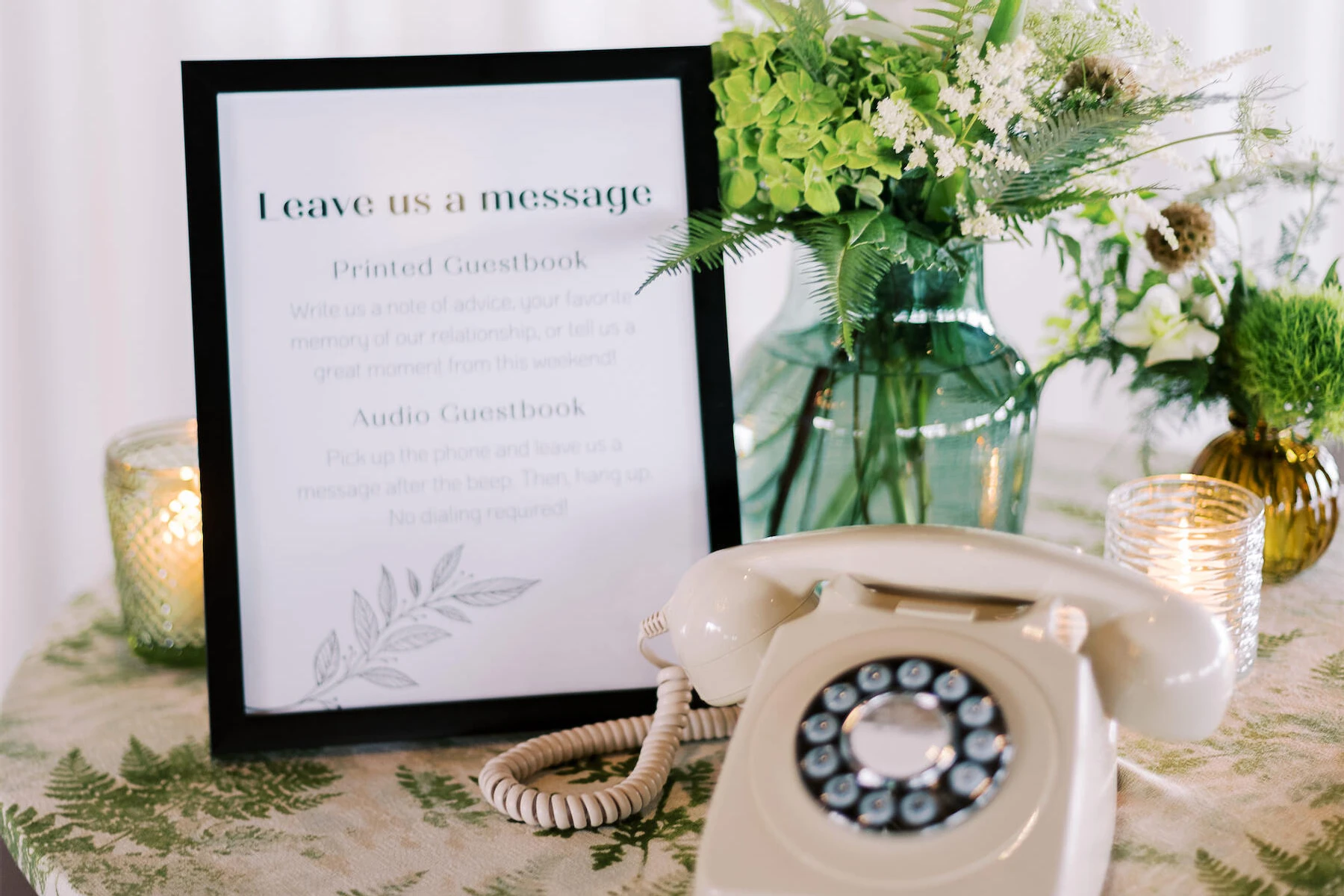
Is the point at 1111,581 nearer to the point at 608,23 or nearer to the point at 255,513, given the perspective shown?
the point at 255,513

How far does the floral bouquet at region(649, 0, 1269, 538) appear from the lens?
2.38 ft

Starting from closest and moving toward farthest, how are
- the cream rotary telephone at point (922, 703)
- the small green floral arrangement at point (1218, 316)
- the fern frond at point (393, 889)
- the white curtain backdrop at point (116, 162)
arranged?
the cream rotary telephone at point (922, 703)
the fern frond at point (393, 889)
the small green floral arrangement at point (1218, 316)
the white curtain backdrop at point (116, 162)

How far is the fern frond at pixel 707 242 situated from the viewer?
0.76m

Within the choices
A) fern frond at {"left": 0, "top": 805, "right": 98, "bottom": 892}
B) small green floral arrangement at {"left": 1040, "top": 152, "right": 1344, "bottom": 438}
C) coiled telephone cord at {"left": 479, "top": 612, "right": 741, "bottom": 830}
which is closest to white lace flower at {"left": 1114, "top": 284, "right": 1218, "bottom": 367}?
small green floral arrangement at {"left": 1040, "top": 152, "right": 1344, "bottom": 438}

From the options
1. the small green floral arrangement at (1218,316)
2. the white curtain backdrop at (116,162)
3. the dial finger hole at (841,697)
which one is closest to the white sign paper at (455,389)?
the dial finger hole at (841,697)

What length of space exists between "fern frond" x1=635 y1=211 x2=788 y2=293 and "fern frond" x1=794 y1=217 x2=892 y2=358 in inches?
1.5

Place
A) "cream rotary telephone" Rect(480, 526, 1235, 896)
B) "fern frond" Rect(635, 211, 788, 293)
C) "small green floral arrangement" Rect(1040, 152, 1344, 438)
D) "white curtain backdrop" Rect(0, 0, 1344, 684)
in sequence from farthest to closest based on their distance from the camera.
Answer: "white curtain backdrop" Rect(0, 0, 1344, 684), "small green floral arrangement" Rect(1040, 152, 1344, 438), "fern frond" Rect(635, 211, 788, 293), "cream rotary telephone" Rect(480, 526, 1235, 896)

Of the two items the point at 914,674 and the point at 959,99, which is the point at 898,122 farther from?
the point at 914,674

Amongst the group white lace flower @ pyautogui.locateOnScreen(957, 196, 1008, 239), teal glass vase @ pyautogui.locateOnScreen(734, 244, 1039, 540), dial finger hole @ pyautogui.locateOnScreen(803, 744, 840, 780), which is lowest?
dial finger hole @ pyautogui.locateOnScreen(803, 744, 840, 780)

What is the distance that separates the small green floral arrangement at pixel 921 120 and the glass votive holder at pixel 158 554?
39 cm

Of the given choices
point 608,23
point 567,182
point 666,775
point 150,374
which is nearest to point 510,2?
point 608,23

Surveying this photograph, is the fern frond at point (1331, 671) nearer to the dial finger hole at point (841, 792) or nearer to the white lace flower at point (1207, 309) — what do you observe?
the white lace flower at point (1207, 309)

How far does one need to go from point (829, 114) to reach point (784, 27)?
75 millimetres

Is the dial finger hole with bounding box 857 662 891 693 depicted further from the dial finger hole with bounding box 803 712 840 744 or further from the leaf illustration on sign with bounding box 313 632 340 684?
the leaf illustration on sign with bounding box 313 632 340 684
